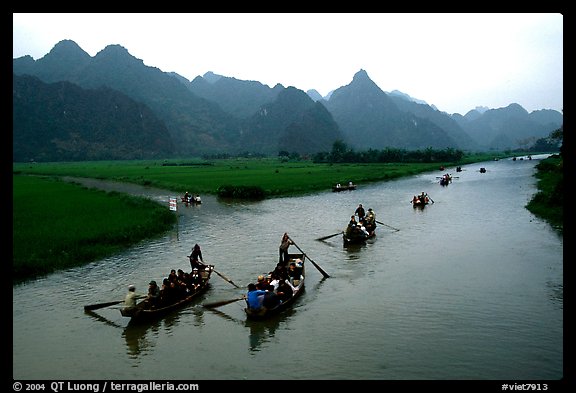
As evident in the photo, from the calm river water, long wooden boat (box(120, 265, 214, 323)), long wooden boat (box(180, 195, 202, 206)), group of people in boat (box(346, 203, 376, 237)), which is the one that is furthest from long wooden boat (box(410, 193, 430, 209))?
long wooden boat (box(120, 265, 214, 323))

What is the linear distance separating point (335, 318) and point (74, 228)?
17828 millimetres

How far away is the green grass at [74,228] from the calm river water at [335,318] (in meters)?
1.03

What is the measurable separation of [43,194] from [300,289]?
37.5 m

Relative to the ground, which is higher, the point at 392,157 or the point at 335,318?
the point at 392,157

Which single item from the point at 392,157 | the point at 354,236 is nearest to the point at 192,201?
the point at 354,236

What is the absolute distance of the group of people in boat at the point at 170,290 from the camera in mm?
12288

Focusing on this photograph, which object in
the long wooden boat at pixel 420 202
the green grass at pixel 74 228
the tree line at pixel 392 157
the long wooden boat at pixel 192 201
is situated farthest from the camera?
the tree line at pixel 392 157

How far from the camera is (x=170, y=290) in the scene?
13.3m

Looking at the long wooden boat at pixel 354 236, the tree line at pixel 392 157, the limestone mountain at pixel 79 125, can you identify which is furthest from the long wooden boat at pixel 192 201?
the limestone mountain at pixel 79 125

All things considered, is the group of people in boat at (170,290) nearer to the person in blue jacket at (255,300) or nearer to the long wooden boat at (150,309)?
the long wooden boat at (150,309)

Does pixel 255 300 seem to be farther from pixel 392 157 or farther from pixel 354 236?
pixel 392 157

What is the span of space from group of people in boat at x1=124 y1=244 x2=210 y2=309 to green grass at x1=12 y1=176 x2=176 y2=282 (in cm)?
700

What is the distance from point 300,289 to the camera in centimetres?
1495

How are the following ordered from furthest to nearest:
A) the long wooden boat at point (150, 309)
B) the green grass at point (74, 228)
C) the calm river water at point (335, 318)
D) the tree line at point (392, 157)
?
1. the tree line at point (392, 157)
2. the green grass at point (74, 228)
3. the long wooden boat at point (150, 309)
4. the calm river water at point (335, 318)
